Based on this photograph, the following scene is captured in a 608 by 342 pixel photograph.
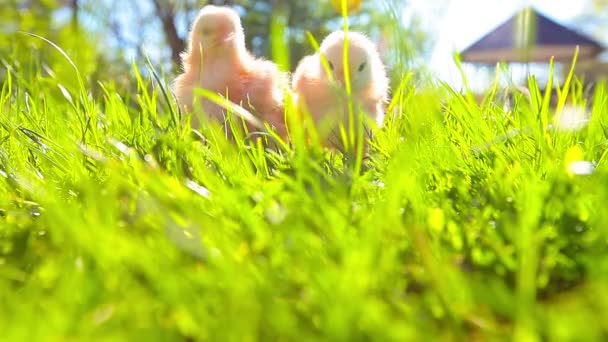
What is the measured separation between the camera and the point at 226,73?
1.50 metres

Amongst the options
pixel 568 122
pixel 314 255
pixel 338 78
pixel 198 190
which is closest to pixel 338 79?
pixel 338 78

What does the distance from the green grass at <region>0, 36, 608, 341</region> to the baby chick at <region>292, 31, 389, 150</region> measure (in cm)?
58

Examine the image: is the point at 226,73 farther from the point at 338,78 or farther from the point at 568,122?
the point at 568,122

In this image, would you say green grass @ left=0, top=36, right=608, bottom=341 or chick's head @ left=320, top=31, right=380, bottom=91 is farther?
chick's head @ left=320, top=31, right=380, bottom=91

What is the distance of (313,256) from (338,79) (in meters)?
1.01

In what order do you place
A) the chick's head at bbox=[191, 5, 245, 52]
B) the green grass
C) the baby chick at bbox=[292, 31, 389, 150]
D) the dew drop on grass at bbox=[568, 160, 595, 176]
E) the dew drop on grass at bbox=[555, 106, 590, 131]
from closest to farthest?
1. the green grass
2. the dew drop on grass at bbox=[568, 160, 595, 176]
3. the dew drop on grass at bbox=[555, 106, 590, 131]
4. the baby chick at bbox=[292, 31, 389, 150]
5. the chick's head at bbox=[191, 5, 245, 52]

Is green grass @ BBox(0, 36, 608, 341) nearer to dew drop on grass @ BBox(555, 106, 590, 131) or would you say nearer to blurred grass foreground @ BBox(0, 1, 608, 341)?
blurred grass foreground @ BBox(0, 1, 608, 341)

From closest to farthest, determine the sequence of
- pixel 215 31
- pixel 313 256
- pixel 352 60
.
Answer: pixel 313 256 → pixel 352 60 → pixel 215 31

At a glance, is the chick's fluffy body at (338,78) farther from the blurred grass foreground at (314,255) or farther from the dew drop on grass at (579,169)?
the dew drop on grass at (579,169)

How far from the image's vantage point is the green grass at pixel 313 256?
413 millimetres

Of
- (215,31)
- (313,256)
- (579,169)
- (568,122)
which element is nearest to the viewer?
(313,256)

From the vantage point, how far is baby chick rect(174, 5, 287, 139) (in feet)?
4.80

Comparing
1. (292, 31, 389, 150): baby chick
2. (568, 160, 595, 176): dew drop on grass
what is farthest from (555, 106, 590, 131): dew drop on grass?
(292, 31, 389, 150): baby chick

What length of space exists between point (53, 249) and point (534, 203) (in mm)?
483
